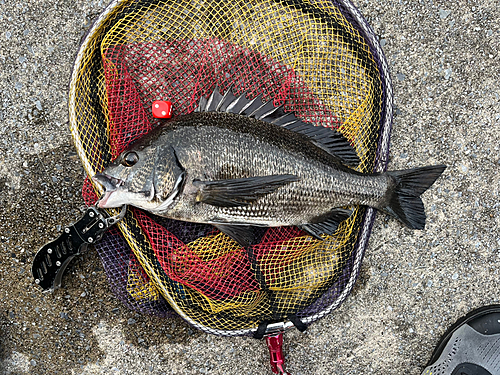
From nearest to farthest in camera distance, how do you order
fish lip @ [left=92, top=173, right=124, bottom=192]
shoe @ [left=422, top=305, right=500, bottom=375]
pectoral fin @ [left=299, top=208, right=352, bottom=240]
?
fish lip @ [left=92, top=173, right=124, bottom=192]
pectoral fin @ [left=299, top=208, right=352, bottom=240]
shoe @ [left=422, top=305, right=500, bottom=375]

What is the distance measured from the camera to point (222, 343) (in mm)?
2582

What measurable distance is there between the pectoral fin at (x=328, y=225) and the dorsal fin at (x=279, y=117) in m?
0.31

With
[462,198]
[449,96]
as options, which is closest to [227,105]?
[449,96]

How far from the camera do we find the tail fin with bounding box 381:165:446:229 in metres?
2.14

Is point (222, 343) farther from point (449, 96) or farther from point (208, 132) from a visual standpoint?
point (449, 96)

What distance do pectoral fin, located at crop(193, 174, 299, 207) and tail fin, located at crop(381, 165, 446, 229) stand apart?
0.71 meters

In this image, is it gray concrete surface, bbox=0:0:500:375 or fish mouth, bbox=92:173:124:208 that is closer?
fish mouth, bbox=92:173:124:208

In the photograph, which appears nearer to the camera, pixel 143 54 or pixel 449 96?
pixel 143 54

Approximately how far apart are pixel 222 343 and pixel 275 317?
53 cm

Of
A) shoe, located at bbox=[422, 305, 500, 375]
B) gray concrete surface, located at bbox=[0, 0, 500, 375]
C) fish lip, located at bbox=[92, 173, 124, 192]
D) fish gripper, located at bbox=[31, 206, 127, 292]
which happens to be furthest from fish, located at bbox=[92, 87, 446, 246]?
shoe, located at bbox=[422, 305, 500, 375]

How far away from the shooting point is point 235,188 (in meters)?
1.89

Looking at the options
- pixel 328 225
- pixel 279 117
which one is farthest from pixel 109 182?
pixel 328 225

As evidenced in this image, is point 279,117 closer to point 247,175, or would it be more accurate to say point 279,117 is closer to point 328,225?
point 247,175

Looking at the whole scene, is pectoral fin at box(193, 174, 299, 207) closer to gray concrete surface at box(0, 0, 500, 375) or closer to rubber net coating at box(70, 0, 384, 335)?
rubber net coating at box(70, 0, 384, 335)
